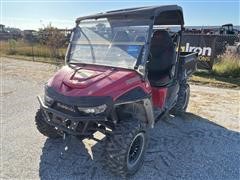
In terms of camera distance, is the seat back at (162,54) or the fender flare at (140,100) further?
the seat back at (162,54)

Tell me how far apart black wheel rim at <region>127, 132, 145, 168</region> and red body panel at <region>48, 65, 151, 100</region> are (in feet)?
1.97

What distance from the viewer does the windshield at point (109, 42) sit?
3.42 metres

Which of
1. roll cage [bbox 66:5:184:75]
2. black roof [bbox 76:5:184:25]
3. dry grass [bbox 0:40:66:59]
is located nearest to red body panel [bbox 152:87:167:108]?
roll cage [bbox 66:5:184:75]

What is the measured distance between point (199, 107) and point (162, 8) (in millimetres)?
3014

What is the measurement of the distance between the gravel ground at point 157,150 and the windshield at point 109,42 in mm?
1242

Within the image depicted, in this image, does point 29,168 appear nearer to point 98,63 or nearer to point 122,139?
point 122,139

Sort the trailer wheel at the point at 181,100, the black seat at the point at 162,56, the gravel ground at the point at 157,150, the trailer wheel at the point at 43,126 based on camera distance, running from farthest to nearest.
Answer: the trailer wheel at the point at 181,100, the black seat at the point at 162,56, the trailer wheel at the point at 43,126, the gravel ground at the point at 157,150

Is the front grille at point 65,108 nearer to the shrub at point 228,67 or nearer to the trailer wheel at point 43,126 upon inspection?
the trailer wheel at point 43,126

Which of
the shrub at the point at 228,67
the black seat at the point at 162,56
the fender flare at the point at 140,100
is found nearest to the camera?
the fender flare at the point at 140,100

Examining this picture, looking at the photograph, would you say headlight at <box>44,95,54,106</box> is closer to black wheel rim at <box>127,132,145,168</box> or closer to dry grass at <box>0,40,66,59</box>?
black wheel rim at <box>127,132,145,168</box>

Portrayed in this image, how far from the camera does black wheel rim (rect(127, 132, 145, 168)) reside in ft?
10.5

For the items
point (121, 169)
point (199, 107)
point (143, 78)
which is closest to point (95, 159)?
point (121, 169)

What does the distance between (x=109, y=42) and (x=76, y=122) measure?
4.25 ft

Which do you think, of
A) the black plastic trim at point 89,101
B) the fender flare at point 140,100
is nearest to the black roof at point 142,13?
the fender flare at point 140,100
